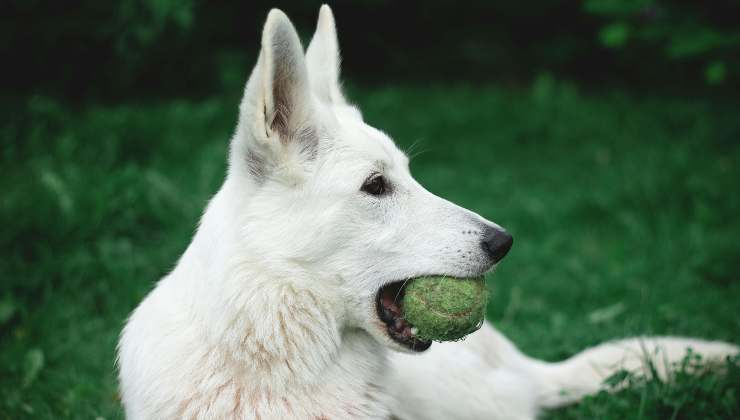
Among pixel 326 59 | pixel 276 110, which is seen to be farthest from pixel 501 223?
pixel 276 110

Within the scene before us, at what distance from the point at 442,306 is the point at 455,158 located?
19.4ft

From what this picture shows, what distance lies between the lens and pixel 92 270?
473 cm

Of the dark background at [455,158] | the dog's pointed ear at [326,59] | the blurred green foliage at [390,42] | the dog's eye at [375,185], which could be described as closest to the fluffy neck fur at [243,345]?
the dog's eye at [375,185]

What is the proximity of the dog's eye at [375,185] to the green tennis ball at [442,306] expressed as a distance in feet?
1.24

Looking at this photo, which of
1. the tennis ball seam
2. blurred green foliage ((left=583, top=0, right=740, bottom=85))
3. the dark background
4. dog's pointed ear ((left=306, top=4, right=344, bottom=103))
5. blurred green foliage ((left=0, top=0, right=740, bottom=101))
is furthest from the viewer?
blurred green foliage ((left=0, top=0, right=740, bottom=101))

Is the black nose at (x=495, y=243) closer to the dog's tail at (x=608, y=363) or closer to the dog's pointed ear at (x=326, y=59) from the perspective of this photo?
the dog's pointed ear at (x=326, y=59)

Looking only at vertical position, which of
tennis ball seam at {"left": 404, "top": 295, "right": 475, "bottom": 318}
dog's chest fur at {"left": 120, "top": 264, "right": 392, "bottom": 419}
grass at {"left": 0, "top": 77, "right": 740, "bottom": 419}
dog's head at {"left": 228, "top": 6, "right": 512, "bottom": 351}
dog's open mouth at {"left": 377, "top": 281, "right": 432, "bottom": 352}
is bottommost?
grass at {"left": 0, "top": 77, "right": 740, "bottom": 419}

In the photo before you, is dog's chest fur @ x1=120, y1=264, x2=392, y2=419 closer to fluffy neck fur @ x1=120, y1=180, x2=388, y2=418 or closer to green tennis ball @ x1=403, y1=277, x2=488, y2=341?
fluffy neck fur @ x1=120, y1=180, x2=388, y2=418

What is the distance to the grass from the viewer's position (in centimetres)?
389

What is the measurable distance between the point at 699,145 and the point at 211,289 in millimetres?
6603

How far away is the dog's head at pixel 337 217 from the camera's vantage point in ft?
8.07

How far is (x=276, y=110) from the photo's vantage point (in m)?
2.54

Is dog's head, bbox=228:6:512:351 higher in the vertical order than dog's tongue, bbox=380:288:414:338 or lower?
higher

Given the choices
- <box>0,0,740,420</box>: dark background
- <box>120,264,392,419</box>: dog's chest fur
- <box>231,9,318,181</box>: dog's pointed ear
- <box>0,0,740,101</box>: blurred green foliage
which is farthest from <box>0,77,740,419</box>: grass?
<box>231,9,318,181</box>: dog's pointed ear
